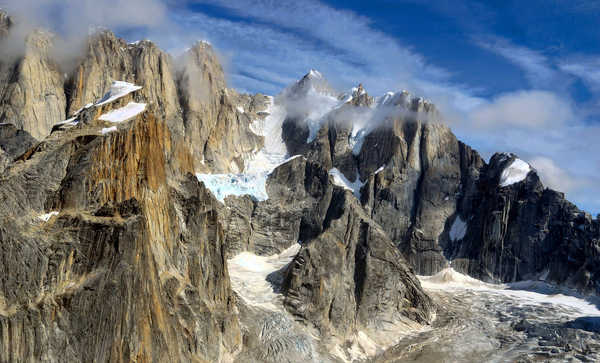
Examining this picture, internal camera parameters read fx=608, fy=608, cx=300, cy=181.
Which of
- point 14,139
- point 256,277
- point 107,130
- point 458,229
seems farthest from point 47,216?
point 458,229

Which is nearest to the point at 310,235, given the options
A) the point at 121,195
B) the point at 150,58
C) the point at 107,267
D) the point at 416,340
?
the point at 416,340

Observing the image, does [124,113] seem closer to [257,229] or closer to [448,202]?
[257,229]

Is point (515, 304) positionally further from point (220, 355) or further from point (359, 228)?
point (220, 355)

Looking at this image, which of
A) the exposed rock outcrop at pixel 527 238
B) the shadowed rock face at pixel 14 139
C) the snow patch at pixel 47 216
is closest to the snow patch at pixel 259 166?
the shadowed rock face at pixel 14 139

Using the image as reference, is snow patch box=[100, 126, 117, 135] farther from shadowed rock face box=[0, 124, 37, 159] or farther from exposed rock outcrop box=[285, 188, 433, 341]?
shadowed rock face box=[0, 124, 37, 159]

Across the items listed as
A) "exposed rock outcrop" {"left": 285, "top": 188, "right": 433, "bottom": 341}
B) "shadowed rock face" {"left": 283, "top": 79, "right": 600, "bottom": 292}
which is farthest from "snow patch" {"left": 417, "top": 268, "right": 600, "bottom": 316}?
"exposed rock outcrop" {"left": 285, "top": 188, "right": 433, "bottom": 341}
